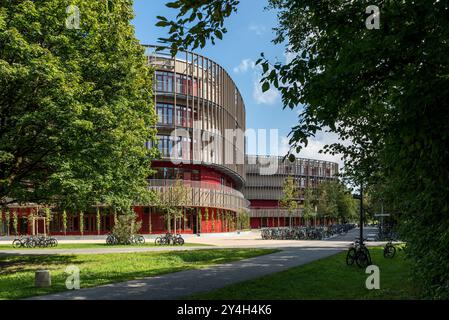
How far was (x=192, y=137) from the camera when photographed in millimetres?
54656

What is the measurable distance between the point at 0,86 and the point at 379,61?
13.9 m

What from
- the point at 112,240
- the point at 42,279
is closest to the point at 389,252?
the point at 42,279

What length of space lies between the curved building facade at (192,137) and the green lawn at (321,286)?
3663 centimetres

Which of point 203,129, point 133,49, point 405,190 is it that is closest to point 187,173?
point 203,129

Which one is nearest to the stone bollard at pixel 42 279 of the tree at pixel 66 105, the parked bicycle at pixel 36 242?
the tree at pixel 66 105

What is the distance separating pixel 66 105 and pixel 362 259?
1238cm

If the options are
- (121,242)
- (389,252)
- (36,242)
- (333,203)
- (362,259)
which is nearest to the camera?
(362,259)

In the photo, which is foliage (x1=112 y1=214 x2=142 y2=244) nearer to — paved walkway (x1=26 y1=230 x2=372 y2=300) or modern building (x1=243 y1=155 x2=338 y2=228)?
paved walkway (x1=26 y1=230 x2=372 y2=300)

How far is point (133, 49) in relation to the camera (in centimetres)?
2042

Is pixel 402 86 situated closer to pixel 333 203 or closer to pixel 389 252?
pixel 389 252

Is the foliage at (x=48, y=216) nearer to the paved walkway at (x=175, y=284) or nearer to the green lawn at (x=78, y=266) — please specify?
the green lawn at (x=78, y=266)

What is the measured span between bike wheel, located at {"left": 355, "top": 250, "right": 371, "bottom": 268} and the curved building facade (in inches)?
1398

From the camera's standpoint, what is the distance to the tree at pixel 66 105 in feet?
50.4

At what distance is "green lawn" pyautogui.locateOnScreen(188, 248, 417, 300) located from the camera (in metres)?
10.7
